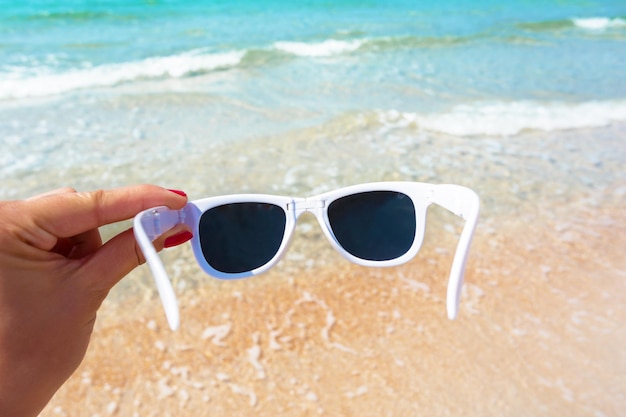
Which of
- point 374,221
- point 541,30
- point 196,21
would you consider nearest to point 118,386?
point 374,221

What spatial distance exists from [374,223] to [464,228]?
54cm

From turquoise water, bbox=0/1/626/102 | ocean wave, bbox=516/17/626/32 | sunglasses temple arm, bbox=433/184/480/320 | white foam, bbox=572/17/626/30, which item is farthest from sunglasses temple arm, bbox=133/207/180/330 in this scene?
white foam, bbox=572/17/626/30

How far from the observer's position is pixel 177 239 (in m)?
1.60

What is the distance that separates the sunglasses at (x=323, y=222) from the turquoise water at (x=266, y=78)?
257cm

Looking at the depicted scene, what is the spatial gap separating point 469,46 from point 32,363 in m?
10.3

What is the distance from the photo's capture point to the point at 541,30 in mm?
12211

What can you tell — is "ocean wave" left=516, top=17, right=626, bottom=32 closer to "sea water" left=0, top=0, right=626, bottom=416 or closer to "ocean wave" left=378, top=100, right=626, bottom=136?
"sea water" left=0, top=0, right=626, bottom=416

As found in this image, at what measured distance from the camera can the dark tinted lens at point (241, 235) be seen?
66.6 inches

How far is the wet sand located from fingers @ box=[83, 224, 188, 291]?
1059mm

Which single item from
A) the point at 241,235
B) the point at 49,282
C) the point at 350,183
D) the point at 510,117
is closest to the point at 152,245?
the point at 49,282

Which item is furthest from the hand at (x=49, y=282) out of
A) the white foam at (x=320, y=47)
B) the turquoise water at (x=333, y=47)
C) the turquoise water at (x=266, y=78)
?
the white foam at (x=320, y=47)

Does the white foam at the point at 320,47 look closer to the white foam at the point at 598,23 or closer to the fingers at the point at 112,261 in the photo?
the white foam at the point at 598,23

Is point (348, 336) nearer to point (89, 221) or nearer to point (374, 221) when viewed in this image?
point (374, 221)

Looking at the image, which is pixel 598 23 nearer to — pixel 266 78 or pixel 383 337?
pixel 266 78
